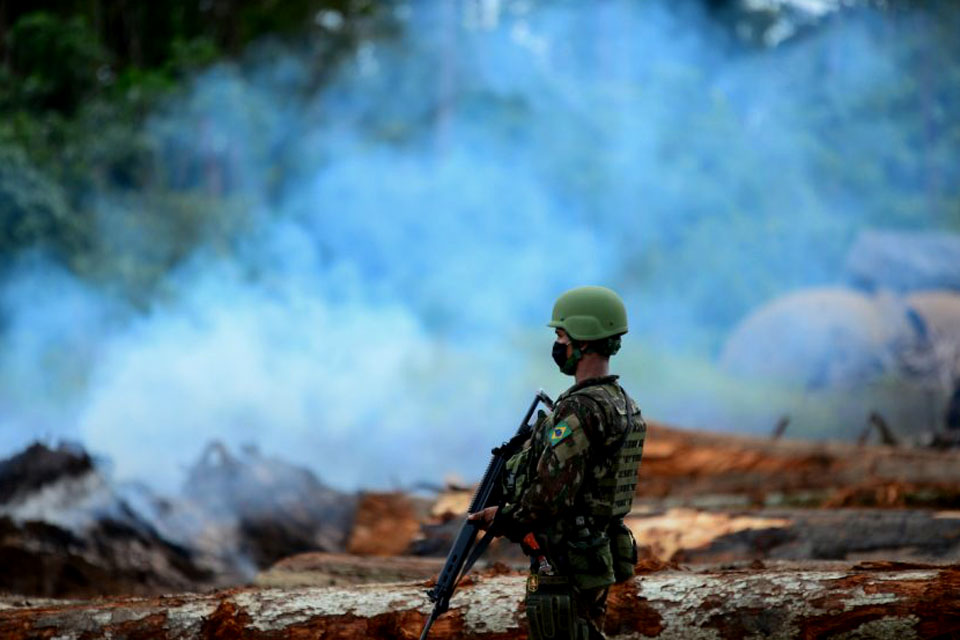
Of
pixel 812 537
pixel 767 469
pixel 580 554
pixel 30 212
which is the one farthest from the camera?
pixel 30 212

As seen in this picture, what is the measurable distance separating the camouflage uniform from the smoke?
8431mm

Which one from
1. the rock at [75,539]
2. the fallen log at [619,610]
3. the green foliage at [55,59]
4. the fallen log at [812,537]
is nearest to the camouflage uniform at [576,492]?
the fallen log at [619,610]

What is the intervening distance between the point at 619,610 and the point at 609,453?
3.51 feet

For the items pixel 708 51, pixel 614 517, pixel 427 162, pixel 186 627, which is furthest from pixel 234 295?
pixel 708 51

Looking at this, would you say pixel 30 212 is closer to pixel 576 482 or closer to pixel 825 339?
pixel 825 339

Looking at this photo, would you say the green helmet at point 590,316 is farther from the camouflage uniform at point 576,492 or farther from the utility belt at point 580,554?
the utility belt at point 580,554

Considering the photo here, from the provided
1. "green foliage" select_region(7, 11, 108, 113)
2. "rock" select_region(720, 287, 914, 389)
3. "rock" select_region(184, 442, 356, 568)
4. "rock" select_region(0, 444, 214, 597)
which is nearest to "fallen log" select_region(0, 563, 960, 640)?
"rock" select_region(0, 444, 214, 597)

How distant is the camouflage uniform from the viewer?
4.42m

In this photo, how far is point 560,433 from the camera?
4.43 metres

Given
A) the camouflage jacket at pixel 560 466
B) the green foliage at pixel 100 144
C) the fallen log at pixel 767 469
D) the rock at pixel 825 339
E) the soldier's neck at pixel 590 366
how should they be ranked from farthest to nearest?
the rock at pixel 825 339, the green foliage at pixel 100 144, the fallen log at pixel 767 469, the soldier's neck at pixel 590 366, the camouflage jacket at pixel 560 466

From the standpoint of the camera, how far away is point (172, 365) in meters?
14.0

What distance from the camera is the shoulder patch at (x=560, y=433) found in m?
4.42

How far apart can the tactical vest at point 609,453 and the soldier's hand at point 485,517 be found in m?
0.33

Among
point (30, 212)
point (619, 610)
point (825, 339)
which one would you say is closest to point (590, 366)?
point (619, 610)
